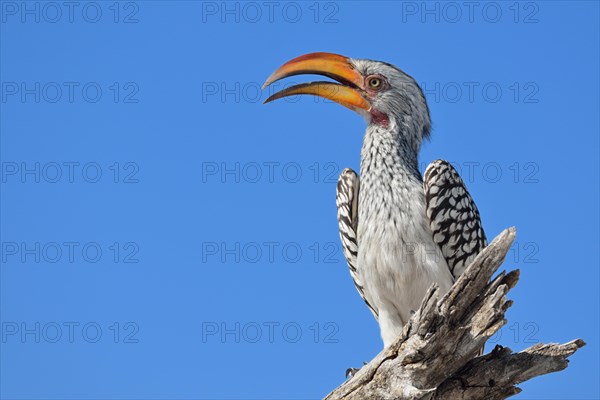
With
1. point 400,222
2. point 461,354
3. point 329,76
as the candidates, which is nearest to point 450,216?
point 400,222

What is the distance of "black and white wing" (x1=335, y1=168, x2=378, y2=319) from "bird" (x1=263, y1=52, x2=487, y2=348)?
1 cm

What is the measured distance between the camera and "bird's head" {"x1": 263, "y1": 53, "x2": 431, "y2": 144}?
9367mm

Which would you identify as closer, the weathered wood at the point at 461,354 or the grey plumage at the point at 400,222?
the weathered wood at the point at 461,354

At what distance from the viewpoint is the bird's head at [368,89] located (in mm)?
9367

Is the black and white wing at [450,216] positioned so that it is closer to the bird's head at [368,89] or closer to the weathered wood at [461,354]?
the bird's head at [368,89]

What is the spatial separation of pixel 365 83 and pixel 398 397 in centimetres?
405

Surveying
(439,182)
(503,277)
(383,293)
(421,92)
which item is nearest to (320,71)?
(421,92)

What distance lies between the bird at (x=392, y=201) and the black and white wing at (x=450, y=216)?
1cm

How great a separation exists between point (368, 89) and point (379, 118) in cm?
40

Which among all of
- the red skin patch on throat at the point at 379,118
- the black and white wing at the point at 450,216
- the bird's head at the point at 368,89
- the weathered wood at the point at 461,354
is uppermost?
the bird's head at the point at 368,89

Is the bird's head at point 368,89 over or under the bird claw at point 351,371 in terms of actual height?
over

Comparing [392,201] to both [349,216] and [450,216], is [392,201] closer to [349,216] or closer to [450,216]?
[450,216]

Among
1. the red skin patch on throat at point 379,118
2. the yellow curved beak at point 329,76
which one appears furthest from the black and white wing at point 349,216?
the yellow curved beak at point 329,76

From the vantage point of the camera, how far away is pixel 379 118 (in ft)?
30.7
